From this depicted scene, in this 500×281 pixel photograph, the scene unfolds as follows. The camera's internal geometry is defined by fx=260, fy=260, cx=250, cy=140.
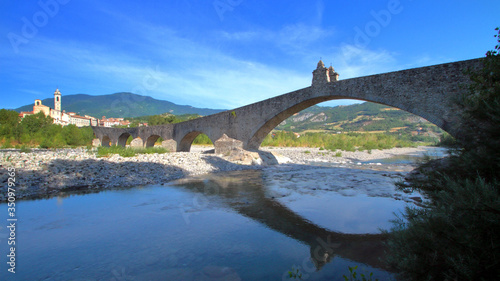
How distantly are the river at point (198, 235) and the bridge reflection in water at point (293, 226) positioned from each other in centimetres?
2

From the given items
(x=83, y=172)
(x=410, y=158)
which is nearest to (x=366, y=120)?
(x=410, y=158)

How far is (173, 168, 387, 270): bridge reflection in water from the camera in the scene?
4.39 m

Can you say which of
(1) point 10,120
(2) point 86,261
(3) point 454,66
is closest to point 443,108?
(3) point 454,66

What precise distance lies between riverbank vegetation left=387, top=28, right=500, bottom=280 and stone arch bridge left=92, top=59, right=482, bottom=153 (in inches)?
23.3

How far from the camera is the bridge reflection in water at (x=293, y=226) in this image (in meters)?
4.39

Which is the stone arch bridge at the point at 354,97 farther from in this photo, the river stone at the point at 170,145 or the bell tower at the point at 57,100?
the bell tower at the point at 57,100

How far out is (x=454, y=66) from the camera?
31.4 feet

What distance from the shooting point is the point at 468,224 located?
6.91 feet

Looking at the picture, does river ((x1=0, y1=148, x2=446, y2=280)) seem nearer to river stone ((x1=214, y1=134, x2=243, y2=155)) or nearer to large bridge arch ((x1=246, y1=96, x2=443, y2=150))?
large bridge arch ((x1=246, y1=96, x2=443, y2=150))

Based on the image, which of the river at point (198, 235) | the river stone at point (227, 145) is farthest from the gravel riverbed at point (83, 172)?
the river stone at point (227, 145)

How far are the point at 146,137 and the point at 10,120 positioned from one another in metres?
15.2

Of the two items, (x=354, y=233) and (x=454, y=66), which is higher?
(x=454, y=66)

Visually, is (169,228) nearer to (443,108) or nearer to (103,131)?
(443,108)

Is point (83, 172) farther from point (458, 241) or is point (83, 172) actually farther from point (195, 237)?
point (458, 241)
